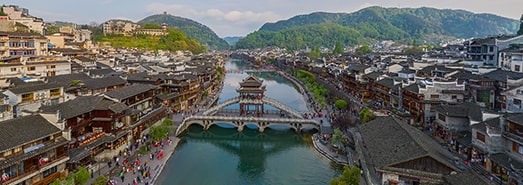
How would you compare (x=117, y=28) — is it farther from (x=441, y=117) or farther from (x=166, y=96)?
(x=441, y=117)

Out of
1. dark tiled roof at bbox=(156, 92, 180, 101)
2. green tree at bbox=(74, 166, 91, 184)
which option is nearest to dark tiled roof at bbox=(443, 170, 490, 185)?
green tree at bbox=(74, 166, 91, 184)

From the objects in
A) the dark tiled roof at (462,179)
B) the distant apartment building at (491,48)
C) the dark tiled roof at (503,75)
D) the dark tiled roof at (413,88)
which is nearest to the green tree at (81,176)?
the dark tiled roof at (462,179)

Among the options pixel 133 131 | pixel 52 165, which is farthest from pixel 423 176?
pixel 133 131

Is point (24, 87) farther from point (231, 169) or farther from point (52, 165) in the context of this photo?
point (231, 169)

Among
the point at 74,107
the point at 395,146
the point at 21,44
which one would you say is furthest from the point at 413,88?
the point at 21,44

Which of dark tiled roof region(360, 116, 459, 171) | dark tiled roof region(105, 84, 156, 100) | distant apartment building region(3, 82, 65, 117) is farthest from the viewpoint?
dark tiled roof region(105, 84, 156, 100)

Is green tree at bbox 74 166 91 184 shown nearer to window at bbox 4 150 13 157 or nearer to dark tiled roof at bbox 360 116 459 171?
window at bbox 4 150 13 157
